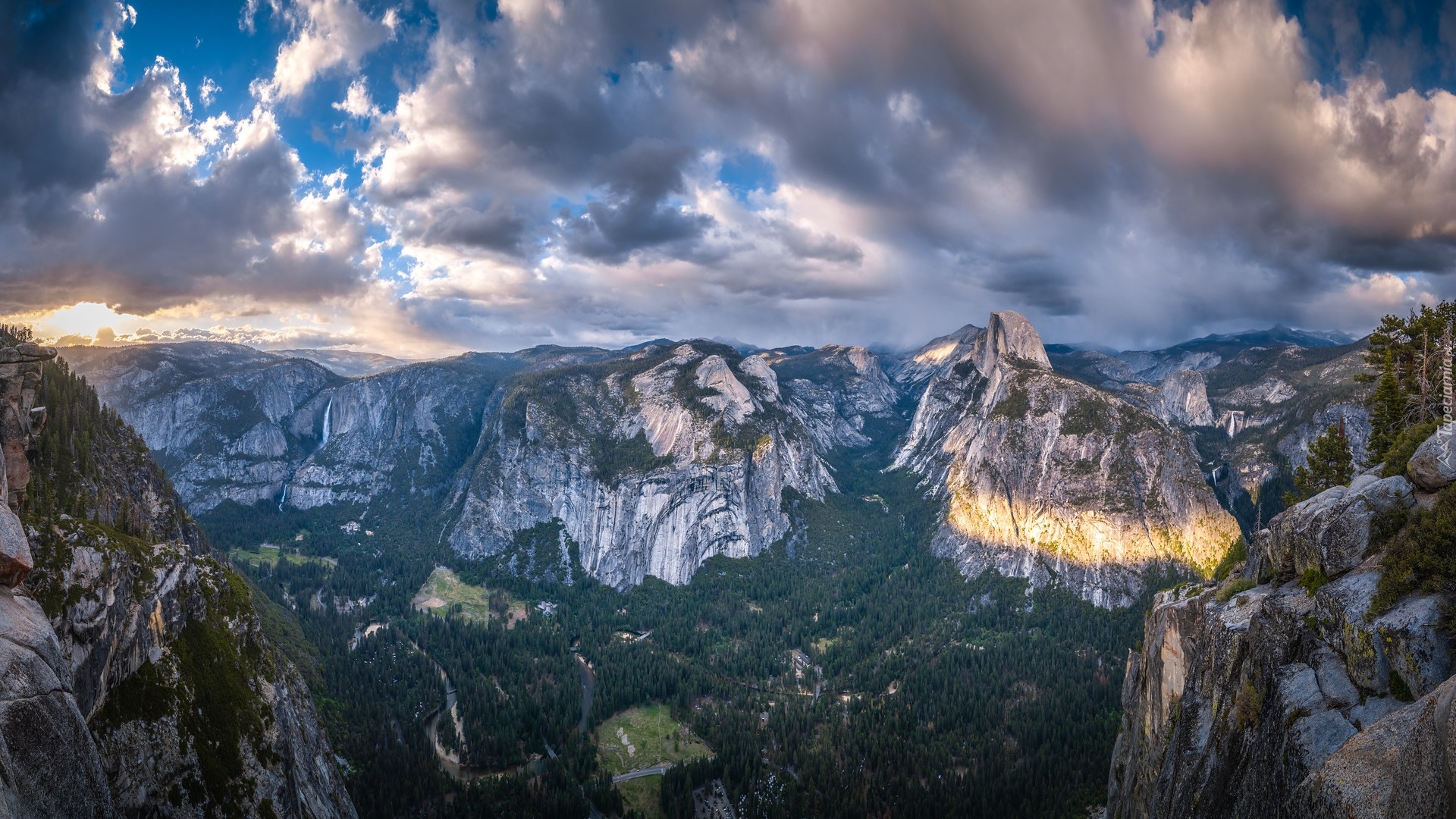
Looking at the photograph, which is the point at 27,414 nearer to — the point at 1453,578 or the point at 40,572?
the point at 40,572

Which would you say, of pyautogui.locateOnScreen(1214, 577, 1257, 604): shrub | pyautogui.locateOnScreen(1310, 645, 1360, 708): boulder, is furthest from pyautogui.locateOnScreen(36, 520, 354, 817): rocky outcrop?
pyautogui.locateOnScreen(1214, 577, 1257, 604): shrub

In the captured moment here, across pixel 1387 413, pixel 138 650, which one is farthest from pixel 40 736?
pixel 1387 413

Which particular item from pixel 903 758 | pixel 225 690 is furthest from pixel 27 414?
pixel 903 758

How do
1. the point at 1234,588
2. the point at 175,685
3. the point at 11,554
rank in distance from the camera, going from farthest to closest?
the point at 175,685, the point at 1234,588, the point at 11,554

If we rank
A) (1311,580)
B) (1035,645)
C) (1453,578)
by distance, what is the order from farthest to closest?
1. (1035,645)
2. (1311,580)
3. (1453,578)

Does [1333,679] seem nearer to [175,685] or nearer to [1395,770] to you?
[1395,770]

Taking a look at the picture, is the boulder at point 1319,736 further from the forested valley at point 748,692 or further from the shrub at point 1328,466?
the forested valley at point 748,692
